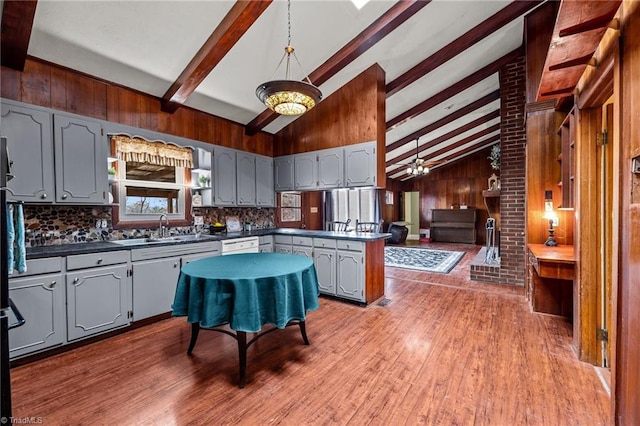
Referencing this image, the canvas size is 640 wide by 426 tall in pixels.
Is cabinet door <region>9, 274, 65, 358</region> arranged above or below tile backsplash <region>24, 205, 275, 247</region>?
below

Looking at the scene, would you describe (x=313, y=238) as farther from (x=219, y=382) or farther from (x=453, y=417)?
(x=453, y=417)

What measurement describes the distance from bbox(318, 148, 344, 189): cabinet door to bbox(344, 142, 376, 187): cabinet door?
0.09 m

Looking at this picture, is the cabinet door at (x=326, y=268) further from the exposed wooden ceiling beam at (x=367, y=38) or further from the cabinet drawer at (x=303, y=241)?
the exposed wooden ceiling beam at (x=367, y=38)

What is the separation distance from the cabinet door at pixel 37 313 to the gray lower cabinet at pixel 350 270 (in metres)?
2.88

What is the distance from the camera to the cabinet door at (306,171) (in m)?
4.59

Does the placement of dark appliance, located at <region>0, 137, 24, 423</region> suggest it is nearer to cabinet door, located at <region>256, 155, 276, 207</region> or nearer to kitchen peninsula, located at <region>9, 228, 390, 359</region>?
kitchen peninsula, located at <region>9, 228, 390, 359</region>

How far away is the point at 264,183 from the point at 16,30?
127 inches

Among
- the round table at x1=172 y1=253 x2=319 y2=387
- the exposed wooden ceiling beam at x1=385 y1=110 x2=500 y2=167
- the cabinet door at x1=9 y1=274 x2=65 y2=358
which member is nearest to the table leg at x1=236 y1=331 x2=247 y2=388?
the round table at x1=172 y1=253 x2=319 y2=387

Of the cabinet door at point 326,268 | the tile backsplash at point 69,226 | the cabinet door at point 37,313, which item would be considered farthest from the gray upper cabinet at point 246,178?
the cabinet door at point 37,313

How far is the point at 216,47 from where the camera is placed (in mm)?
2789

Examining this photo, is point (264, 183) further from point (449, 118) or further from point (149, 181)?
point (449, 118)

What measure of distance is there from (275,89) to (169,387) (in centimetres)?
237

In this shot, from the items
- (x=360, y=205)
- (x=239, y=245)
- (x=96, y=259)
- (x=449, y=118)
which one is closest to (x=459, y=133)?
(x=449, y=118)

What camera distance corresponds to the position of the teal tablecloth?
6.30 ft
